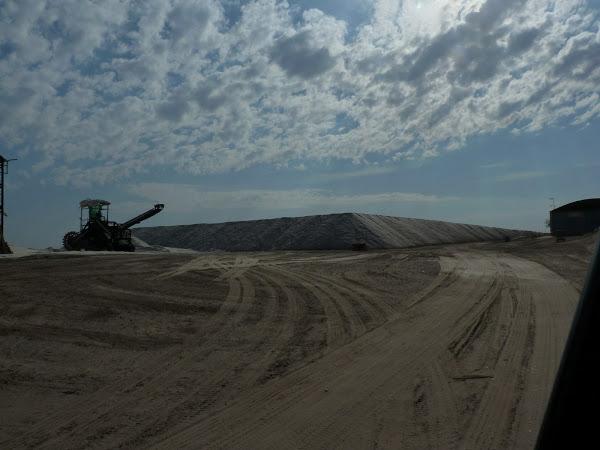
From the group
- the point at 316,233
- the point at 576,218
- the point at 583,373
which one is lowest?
the point at 583,373

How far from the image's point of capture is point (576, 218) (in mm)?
53062

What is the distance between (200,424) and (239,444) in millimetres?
594

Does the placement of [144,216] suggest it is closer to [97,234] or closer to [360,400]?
[97,234]

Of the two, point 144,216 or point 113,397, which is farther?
point 144,216

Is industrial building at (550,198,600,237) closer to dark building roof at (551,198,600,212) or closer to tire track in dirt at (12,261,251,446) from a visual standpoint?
dark building roof at (551,198,600,212)

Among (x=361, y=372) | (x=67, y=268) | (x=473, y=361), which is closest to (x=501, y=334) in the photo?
(x=473, y=361)

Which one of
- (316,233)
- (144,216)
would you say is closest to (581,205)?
(316,233)

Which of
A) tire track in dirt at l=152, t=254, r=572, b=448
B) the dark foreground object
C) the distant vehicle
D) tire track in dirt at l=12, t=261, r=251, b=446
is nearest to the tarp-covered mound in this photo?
the distant vehicle

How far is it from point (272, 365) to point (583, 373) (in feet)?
18.0

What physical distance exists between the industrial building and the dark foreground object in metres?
54.9

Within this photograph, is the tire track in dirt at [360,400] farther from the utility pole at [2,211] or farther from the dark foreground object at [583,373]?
the utility pole at [2,211]

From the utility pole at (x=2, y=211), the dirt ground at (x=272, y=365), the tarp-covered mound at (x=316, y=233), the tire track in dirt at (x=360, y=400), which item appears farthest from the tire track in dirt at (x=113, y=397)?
the tarp-covered mound at (x=316, y=233)

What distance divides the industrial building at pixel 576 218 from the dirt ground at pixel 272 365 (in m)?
44.4

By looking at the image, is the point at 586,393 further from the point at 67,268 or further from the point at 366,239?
the point at 366,239
